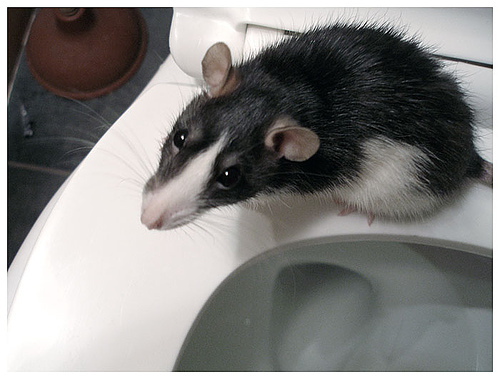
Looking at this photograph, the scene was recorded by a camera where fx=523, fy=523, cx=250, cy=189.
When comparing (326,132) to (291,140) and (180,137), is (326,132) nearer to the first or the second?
(291,140)

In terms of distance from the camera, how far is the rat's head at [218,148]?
25.9 inches

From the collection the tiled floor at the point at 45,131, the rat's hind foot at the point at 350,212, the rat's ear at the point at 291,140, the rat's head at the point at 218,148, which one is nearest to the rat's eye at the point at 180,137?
the rat's head at the point at 218,148

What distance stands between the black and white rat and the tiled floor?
759 millimetres

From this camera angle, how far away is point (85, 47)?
1.37 meters

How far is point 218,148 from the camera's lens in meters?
0.66

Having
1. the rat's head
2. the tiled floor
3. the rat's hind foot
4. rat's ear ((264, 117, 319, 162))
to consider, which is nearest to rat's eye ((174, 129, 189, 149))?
the rat's head

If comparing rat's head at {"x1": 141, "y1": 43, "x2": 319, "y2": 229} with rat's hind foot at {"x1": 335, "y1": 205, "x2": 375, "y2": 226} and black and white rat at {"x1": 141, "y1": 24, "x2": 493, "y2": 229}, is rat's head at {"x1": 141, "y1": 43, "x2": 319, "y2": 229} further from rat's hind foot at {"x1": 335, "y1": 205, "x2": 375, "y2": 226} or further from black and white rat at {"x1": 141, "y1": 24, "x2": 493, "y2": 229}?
rat's hind foot at {"x1": 335, "y1": 205, "x2": 375, "y2": 226}

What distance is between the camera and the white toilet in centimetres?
70

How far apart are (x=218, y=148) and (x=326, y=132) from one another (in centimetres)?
18

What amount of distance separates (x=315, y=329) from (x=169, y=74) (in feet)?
2.01

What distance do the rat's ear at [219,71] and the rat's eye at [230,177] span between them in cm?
11

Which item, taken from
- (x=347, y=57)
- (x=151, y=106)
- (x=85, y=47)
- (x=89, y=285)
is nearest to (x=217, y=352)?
(x=89, y=285)

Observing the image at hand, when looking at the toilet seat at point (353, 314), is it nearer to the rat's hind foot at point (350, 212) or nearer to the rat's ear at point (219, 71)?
the rat's hind foot at point (350, 212)

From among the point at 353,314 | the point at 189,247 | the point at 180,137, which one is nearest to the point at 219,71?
the point at 180,137
